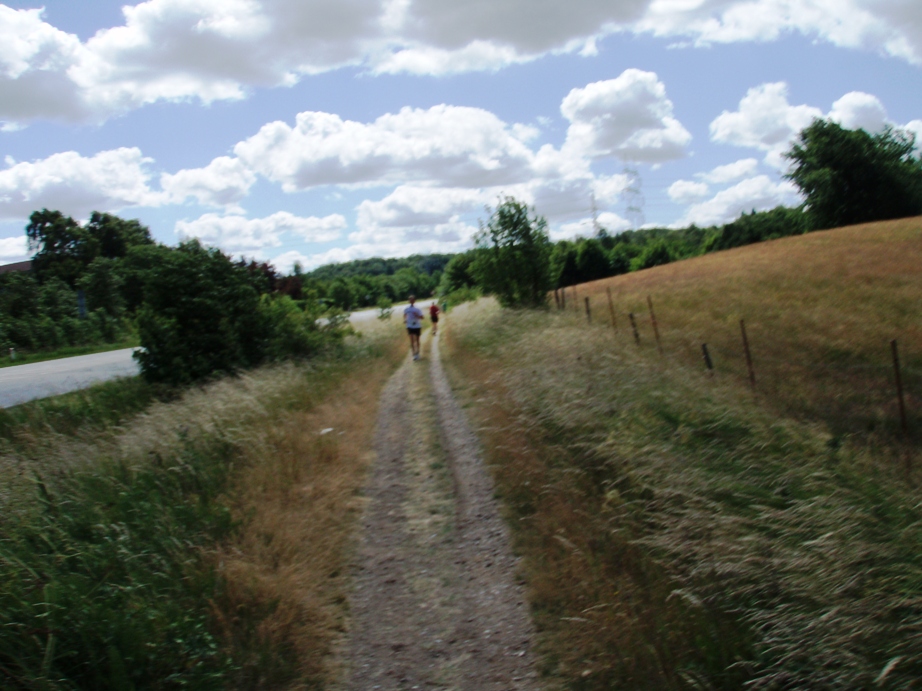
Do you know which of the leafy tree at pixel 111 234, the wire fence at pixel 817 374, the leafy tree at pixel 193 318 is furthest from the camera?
the leafy tree at pixel 111 234

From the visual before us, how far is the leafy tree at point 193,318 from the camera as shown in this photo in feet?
50.8

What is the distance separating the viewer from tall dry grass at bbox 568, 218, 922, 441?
14.1m

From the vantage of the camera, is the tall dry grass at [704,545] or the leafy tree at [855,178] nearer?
the tall dry grass at [704,545]

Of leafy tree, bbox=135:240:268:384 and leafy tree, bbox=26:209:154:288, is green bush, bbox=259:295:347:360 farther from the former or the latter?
leafy tree, bbox=26:209:154:288

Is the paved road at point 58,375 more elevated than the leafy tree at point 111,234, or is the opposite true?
the leafy tree at point 111,234

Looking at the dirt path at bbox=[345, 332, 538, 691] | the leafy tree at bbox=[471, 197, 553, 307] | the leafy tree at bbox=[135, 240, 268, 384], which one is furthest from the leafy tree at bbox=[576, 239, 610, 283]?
the dirt path at bbox=[345, 332, 538, 691]

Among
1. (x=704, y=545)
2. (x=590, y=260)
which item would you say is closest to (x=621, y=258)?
(x=590, y=260)

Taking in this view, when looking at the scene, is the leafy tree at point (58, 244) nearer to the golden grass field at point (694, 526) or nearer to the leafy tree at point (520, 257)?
the leafy tree at point (520, 257)

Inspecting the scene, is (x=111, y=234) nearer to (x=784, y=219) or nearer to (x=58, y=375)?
(x=58, y=375)

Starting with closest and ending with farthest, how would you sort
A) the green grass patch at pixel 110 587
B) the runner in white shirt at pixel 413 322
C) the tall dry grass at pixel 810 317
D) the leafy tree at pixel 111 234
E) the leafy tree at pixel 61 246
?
the green grass patch at pixel 110 587
the tall dry grass at pixel 810 317
the runner in white shirt at pixel 413 322
the leafy tree at pixel 61 246
the leafy tree at pixel 111 234

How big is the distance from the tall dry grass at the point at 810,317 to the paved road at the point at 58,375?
1431cm

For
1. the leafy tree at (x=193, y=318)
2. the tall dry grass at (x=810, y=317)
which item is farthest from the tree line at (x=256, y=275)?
the tall dry grass at (x=810, y=317)

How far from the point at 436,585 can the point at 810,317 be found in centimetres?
1948

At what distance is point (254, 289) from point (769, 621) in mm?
16587
